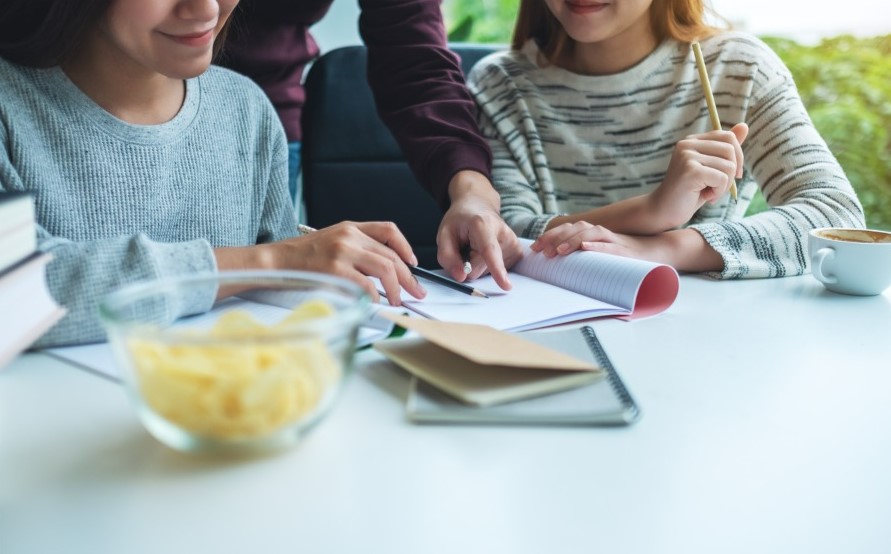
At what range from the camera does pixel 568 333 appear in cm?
73

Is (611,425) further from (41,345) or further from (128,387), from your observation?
(41,345)

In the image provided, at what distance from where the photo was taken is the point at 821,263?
3.15 feet

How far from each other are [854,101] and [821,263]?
1.92 meters

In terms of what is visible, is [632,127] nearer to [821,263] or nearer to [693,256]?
[693,256]

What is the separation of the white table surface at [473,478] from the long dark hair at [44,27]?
17.4 inches

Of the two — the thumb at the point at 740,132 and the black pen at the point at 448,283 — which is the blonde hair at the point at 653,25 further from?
the black pen at the point at 448,283

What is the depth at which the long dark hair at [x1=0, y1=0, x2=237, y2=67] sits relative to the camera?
0.92 meters

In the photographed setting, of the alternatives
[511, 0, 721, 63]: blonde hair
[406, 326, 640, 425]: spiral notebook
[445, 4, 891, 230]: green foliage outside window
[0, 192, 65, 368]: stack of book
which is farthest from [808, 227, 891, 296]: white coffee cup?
[445, 4, 891, 230]: green foliage outside window

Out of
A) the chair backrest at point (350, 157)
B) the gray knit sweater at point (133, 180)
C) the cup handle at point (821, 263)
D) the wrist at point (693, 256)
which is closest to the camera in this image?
the gray knit sweater at point (133, 180)

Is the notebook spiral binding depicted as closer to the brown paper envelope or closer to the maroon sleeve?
the brown paper envelope

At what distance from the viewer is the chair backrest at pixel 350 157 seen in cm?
173

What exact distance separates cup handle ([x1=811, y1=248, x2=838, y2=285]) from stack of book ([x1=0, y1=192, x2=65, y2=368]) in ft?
2.71

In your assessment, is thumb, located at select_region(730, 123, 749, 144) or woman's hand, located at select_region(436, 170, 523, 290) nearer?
woman's hand, located at select_region(436, 170, 523, 290)

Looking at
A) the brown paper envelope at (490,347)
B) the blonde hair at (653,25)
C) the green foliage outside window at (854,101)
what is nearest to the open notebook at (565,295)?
the brown paper envelope at (490,347)
